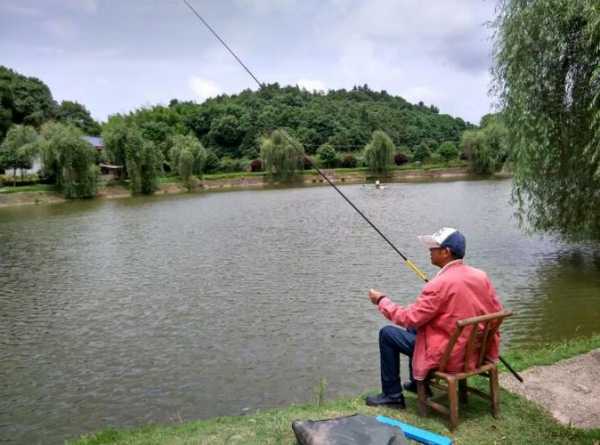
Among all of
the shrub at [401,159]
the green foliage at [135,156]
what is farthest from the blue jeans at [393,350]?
the shrub at [401,159]

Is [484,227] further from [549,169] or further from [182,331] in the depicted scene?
[182,331]

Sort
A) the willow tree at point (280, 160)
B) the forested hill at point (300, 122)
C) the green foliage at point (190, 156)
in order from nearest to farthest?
the green foliage at point (190, 156) < the willow tree at point (280, 160) < the forested hill at point (300, 122)

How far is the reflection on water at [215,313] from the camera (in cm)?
791

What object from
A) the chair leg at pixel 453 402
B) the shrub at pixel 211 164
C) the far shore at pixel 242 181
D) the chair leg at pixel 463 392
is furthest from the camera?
the shrub at pixel 211 164

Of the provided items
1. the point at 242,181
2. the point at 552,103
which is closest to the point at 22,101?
the point at 242,181

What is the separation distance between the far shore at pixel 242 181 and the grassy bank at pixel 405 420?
168ft

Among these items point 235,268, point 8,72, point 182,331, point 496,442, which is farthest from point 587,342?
point 8,72

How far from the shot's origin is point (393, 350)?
5.08m

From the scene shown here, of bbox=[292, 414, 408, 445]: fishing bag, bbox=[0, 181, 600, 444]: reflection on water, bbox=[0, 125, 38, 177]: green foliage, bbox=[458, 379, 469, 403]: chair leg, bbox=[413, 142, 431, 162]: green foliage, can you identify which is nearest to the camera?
bbox=[292, 414, 408, 445]: fishing bag

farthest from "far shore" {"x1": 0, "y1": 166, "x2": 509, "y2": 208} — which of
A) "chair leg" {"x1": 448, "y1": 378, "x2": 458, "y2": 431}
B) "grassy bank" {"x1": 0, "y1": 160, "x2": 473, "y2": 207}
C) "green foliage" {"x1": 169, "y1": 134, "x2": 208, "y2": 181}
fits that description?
"chair leg" {"x1": 448, "y1": 378, "x2": 458, "y2": 431}

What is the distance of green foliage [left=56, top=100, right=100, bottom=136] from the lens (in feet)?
332

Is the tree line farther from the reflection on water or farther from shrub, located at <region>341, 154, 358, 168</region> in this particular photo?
the reflection on water

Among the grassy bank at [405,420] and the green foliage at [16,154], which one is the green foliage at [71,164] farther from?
the grassy bank at [405,420]

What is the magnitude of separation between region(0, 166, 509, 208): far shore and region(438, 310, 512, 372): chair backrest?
53.1 metres
